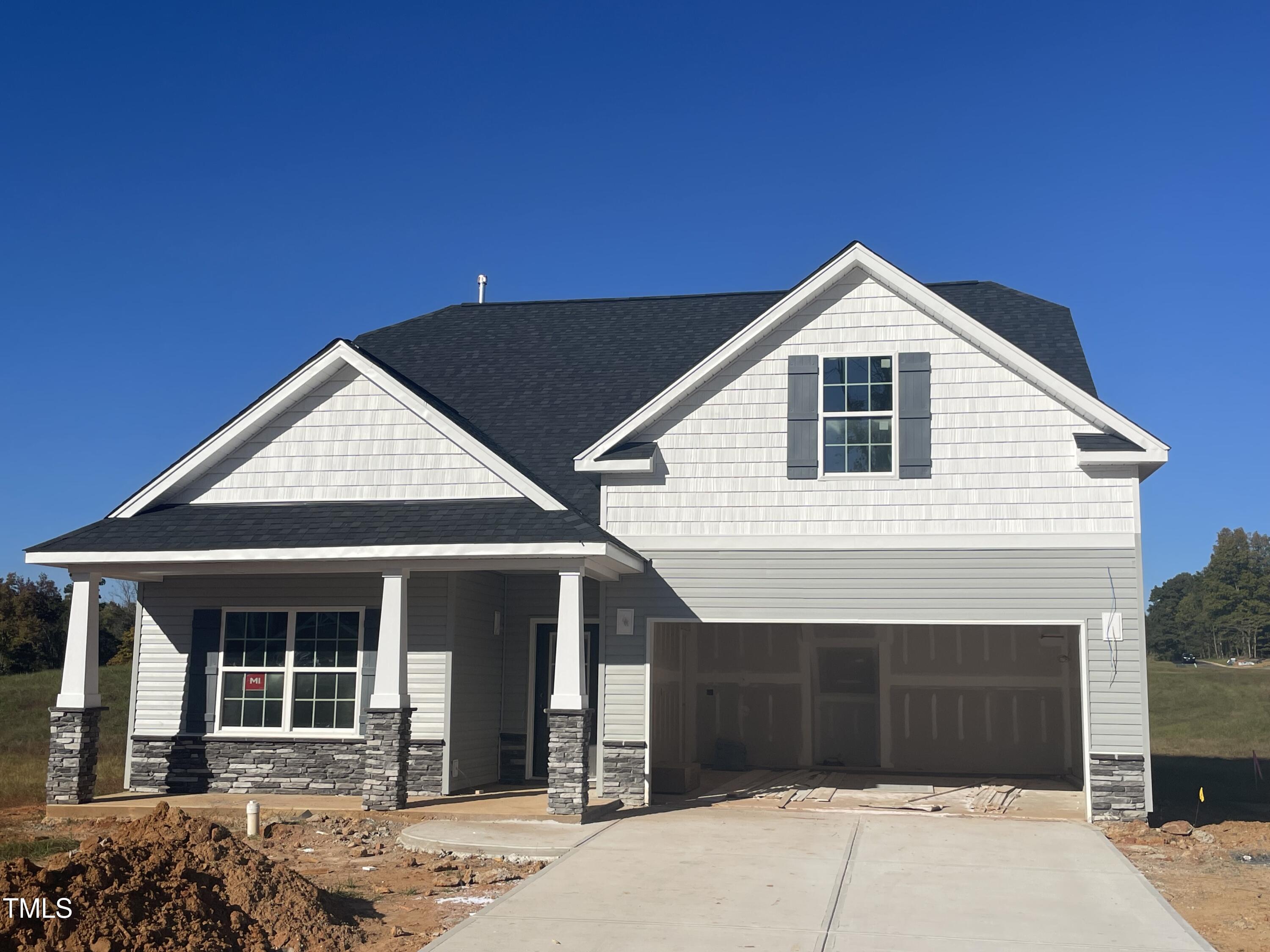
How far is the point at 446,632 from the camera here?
14.9m

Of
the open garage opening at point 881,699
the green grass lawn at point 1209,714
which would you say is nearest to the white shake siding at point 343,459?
the open garage opening at point 881,699

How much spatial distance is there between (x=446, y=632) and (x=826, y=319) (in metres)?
6.45

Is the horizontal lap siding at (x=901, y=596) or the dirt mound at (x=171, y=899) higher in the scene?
the horizontal lap siding at (x=901, y=596)

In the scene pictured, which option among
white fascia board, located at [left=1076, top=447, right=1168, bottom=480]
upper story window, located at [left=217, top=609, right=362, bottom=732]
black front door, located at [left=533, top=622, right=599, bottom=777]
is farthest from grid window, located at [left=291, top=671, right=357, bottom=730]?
white fascia board, located at [left=1076, top=447, right=1168, bottom=480]

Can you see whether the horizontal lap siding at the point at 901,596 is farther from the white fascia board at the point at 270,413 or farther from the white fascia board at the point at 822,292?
the white fascia board at the point at 270,413

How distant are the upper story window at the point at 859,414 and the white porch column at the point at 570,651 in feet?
12.4

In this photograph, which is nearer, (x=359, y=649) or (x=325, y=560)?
(x=325, y=560)

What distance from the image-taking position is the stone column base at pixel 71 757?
13.8 metres

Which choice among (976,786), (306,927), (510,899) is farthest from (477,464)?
(976,786)

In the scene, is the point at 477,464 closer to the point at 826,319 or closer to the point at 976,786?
the point at 826,319

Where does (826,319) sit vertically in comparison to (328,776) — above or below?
above

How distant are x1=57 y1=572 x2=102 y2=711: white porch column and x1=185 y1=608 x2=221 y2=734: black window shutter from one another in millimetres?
1358

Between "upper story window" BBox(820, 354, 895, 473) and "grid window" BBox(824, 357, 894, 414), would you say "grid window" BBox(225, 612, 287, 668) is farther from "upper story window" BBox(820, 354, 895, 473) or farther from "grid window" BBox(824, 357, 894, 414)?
"grid window" BBox(824, 357, 894, 414)

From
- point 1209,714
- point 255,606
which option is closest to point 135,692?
point 255,606
